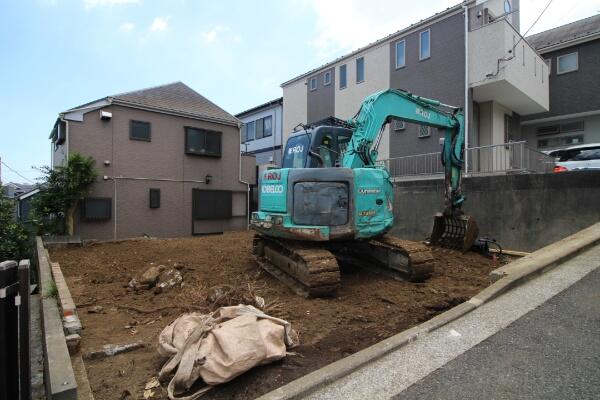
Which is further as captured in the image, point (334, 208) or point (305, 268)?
point (334, 208)

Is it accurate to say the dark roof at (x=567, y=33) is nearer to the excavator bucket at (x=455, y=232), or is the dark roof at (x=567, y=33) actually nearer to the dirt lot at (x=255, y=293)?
the excavator bucket at (x=455, y=232)

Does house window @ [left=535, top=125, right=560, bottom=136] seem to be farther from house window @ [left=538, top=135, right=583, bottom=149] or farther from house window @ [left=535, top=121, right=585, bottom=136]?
house window @ [left=538, top=135, right=583, bottom=149]

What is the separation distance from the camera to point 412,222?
11750mm

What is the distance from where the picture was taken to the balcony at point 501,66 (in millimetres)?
11469

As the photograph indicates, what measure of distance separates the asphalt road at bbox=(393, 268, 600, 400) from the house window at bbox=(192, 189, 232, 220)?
39.1 ft

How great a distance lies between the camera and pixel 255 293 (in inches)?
204

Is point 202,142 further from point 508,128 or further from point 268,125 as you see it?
point 508,128

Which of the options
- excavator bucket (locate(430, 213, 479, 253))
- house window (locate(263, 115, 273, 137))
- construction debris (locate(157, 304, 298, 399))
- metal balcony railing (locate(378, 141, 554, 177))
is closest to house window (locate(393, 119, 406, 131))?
metal balcony railing (locate(378, 141, 554, 177))

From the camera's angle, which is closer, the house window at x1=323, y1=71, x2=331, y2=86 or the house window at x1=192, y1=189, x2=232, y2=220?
the house window at x1=192, y1=189, x2=232, y2=220

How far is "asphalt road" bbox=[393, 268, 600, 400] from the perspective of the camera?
252cm

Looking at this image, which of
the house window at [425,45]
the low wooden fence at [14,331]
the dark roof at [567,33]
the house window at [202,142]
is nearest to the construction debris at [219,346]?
the low wooden fence at [14,331]

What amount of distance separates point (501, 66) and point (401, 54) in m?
4.24

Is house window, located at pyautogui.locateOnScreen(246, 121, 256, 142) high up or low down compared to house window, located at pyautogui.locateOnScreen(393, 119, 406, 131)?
up

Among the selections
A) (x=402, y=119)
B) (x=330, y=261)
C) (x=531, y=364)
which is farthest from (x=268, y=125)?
(x=531, y=364)
